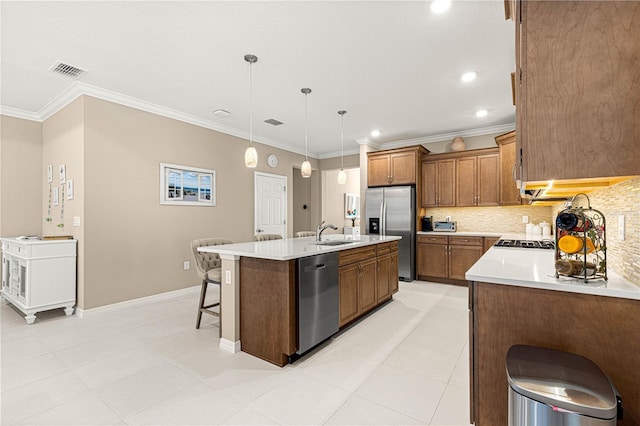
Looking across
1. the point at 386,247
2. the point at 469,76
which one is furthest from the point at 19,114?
the point at 469,76

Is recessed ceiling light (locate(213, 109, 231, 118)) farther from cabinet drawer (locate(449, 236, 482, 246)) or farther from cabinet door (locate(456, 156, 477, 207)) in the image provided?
cabinet drawer (locate(449, 236, 482, 246))

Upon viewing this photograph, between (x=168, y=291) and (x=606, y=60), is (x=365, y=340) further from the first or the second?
(x=168, y=291)

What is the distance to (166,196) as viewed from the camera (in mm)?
4328

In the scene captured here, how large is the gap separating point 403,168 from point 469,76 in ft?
7.94

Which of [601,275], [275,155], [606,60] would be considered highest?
[275,155]

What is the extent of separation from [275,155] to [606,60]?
5.45 metres

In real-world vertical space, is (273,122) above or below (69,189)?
above

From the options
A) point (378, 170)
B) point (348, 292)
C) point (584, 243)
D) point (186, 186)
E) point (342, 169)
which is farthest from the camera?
point (378, 170)

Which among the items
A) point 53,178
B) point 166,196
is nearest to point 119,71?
point 166,196

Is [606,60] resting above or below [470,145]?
below

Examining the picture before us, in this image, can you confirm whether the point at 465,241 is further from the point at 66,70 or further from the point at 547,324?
the point at 66,70

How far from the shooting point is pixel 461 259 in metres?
5.04

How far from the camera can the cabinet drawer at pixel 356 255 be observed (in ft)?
9.81

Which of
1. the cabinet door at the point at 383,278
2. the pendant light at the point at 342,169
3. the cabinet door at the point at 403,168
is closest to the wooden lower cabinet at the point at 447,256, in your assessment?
the cabinet door at the point at 403,168
